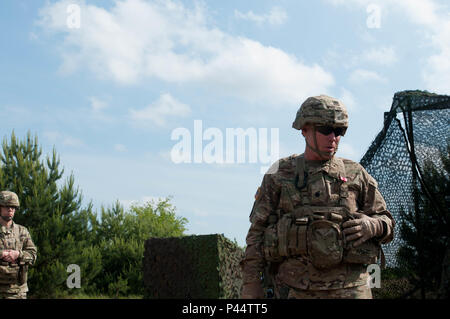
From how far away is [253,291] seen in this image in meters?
4.46

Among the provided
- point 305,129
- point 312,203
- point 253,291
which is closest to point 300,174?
point 312,203

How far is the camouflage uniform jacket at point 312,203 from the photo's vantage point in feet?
14.2

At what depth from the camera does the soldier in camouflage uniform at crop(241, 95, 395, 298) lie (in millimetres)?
4316

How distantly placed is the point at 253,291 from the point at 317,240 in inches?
28.6

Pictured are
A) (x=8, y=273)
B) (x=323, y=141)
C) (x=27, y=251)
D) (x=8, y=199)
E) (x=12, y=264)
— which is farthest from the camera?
(x=27, y=251)

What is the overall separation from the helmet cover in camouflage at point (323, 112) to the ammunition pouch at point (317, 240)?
2.49ft

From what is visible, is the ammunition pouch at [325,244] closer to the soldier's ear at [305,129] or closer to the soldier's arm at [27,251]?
the soldier's ear at [305,129]

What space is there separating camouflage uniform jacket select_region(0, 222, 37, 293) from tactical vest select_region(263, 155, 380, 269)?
6.92m

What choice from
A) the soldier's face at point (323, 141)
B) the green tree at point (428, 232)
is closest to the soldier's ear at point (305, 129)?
the soldier's face at point (323, 141)

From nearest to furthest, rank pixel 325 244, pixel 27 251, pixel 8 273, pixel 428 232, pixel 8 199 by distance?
1. pixel 325 244
2. pixel 8 273
3. pixel 8 199
4. pixel 27 251
5. pixel 428 232

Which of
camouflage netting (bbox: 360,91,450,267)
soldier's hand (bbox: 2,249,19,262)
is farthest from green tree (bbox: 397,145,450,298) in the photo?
soldier's hand (bbox: 2,249,19,262)

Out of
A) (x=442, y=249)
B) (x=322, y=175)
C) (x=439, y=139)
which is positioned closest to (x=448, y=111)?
(x=439, y=139)

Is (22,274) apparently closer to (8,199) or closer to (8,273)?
(8,273)

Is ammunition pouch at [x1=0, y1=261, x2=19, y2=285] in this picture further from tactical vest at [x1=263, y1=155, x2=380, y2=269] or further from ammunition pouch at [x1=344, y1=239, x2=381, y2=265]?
ammunition pouch at [x1=344, y1=239, x2=381, y2=265]
